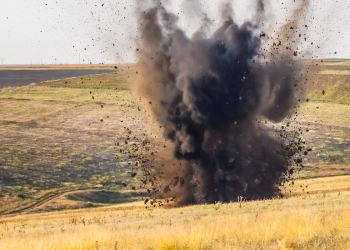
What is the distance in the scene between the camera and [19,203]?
126ft

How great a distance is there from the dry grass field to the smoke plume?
3060 mm

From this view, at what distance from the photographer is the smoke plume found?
3072 centimetres

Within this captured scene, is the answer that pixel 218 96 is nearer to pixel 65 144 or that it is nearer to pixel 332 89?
pixel 65 144

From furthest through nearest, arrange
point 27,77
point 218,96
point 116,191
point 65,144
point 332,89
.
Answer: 1. point 27,77
2. point 332,89
3. point 65,144
4. point 116,191
5. point 218,96

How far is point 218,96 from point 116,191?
18014mm

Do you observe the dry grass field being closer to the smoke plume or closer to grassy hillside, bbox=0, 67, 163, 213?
grassy hillside, bbox=0, 67, 163, 213

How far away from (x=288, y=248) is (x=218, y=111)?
64.8 feet

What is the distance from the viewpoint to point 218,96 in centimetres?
3081

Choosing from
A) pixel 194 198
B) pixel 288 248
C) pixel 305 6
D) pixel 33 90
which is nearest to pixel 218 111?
pixel 194 198

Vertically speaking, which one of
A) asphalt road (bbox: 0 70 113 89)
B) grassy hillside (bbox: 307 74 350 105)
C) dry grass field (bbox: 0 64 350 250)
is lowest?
dry grass field (bbox: 0 64 350 250)

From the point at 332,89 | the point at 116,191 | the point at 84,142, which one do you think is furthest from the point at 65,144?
the point at 332,89

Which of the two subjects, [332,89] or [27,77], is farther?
[27,77]

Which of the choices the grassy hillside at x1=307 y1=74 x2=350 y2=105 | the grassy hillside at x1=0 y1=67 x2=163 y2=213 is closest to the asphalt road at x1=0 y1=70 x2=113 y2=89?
the grassy hillside at x1=0 y1=67 x2=163 y2=213

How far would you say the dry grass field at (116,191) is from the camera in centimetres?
1334
